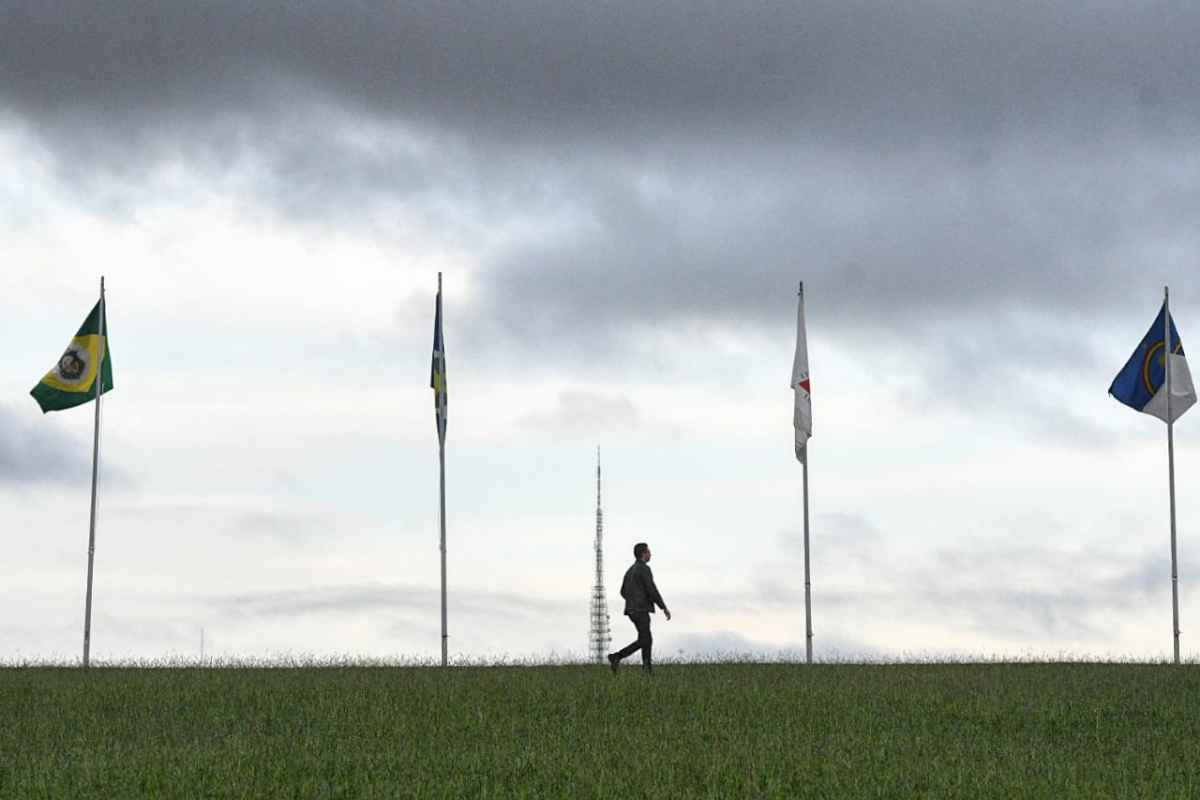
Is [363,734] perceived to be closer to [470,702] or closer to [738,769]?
[470,702]

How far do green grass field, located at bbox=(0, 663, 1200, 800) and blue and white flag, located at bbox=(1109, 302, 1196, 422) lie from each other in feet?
25.0

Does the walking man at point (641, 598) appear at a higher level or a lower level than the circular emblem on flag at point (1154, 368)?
lower

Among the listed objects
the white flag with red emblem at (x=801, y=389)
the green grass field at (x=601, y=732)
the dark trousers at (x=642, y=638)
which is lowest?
the green grass field at (x=601, y=732)

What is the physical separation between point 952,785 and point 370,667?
1729 centimetres

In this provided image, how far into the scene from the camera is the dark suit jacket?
30.3 m

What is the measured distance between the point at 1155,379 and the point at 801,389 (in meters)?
8.14

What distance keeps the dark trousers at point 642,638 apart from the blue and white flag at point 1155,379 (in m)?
14.7

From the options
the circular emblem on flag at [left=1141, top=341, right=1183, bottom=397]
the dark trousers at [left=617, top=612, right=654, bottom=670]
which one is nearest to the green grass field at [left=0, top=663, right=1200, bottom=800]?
the dark trousers at [left=617, top=612, right=654, bottom=670]

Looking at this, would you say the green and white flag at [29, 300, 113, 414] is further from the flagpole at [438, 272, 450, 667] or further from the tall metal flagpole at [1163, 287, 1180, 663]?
the tall metal flagpole at [1163, 287, 1180, 663]

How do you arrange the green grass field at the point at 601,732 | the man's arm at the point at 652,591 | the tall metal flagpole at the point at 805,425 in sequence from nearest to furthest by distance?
the green grass field at the point at 601,732, the man's arm at the point at 652,591, the tall metal flagpole at the point at 805,425

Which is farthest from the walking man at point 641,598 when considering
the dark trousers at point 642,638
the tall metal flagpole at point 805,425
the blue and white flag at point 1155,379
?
the blue and white flag at point 1155,379

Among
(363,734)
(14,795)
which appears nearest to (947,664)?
→ (363,734)

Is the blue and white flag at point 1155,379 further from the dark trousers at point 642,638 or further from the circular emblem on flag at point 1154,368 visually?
the dark trousers at point 642,638

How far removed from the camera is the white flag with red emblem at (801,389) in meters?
38.4
